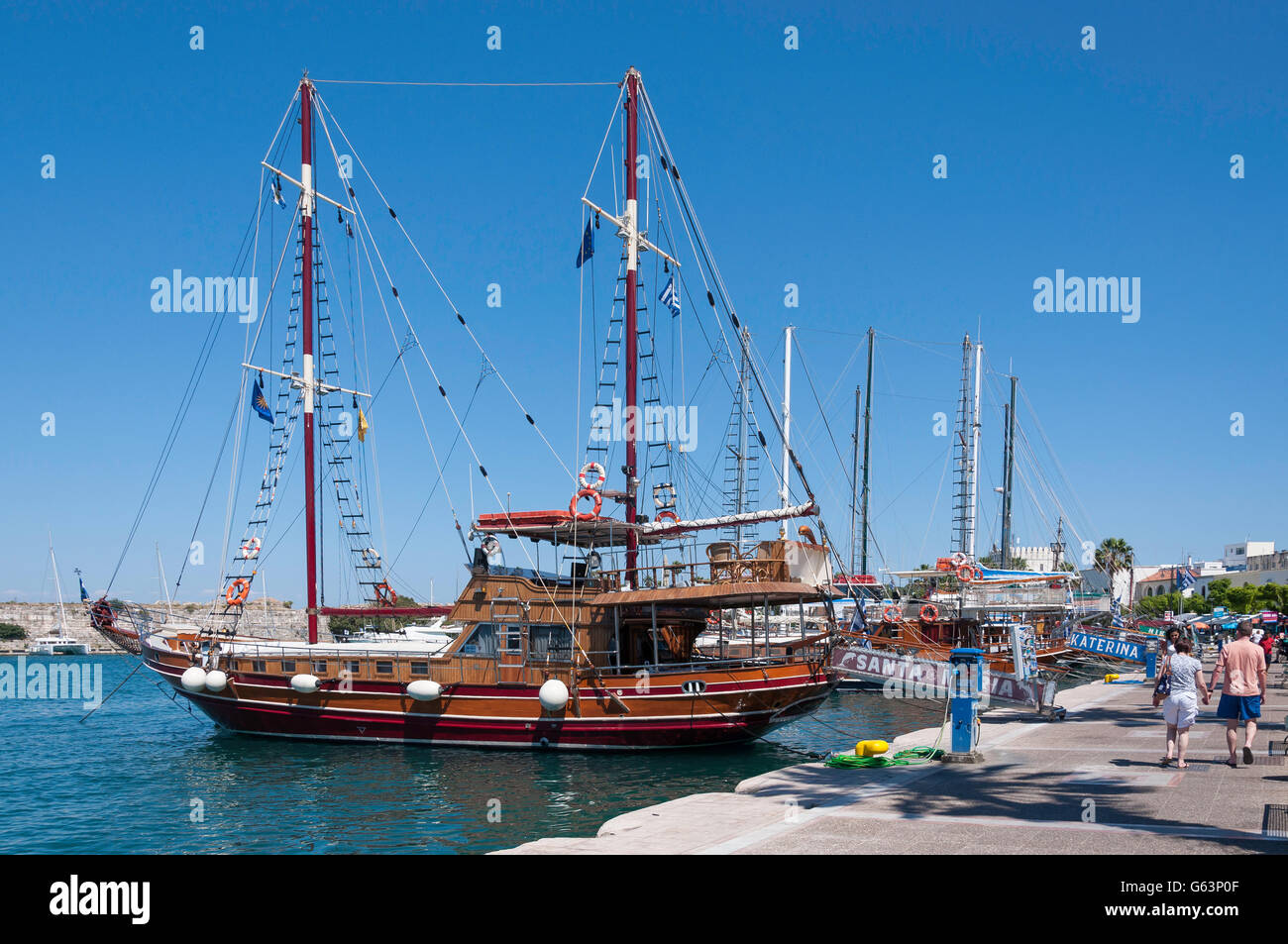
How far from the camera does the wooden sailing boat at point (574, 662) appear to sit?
25.1 m

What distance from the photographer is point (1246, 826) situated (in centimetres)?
1008

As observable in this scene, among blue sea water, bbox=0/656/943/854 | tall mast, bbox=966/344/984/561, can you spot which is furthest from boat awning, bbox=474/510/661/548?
tall mast, bbox=966/344/984/561

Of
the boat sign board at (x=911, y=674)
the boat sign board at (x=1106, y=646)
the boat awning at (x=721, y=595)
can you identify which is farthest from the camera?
the boat sign board at (x=1106, y=646)

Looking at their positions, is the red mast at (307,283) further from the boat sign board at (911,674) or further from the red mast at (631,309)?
the boat sign board at (911,674)


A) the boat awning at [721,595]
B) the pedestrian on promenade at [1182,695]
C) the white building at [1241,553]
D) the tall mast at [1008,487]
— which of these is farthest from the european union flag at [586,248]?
the white building at [1241,553]

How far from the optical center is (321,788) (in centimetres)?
2152

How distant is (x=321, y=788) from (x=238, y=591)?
511 inches

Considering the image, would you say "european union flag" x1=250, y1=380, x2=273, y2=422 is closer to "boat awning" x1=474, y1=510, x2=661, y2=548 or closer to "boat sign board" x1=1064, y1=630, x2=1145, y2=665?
"boat awning" x1=474, y1=510, x2=661, y2=548

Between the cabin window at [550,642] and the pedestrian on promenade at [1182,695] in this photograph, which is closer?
the pedestrian on promenade at [1182,695]

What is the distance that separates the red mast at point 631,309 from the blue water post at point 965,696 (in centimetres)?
1279

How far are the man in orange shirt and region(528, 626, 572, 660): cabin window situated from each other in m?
16.5
